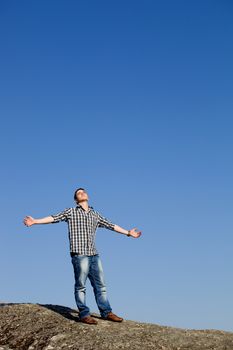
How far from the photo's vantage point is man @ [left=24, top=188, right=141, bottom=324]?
13008mm

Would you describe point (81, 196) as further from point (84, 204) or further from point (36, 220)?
point (36, 220)

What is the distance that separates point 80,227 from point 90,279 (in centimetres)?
137

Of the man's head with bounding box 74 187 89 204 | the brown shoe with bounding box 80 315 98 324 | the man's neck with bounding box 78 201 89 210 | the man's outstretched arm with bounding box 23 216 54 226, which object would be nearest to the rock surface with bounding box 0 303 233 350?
the brown shoe with bounding box 80 315 98 324

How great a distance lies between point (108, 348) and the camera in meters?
11.6

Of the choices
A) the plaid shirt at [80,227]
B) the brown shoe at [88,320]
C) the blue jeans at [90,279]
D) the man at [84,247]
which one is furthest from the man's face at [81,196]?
the brown shoe at [88,320]

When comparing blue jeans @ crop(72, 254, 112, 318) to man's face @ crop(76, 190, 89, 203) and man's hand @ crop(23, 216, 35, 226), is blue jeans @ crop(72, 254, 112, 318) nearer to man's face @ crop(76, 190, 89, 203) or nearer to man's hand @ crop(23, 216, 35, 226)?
man's hand @ crop(23, 216, 35, 226)

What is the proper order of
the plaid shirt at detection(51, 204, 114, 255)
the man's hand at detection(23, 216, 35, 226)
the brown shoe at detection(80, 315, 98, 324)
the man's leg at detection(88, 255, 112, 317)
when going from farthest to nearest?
the man's leg at detection(88, 255, 112, 317), the plaid shirt at detection(51, 204, 114, 255), the brown shoe at detection(80, 315, 98, 324), the man's hand at detection(23, 216, 35, 226)

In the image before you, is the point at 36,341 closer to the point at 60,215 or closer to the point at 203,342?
the point at 60,215

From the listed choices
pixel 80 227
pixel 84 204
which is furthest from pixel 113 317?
pixel 84 204

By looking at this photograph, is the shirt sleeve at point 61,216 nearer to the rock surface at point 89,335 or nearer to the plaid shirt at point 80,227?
the plaid shirt at point 80,227

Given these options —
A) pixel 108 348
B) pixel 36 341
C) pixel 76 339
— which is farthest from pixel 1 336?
pixel 108 348

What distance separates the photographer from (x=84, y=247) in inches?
516

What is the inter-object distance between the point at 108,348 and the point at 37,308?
365cm

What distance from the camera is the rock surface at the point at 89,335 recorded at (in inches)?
470
